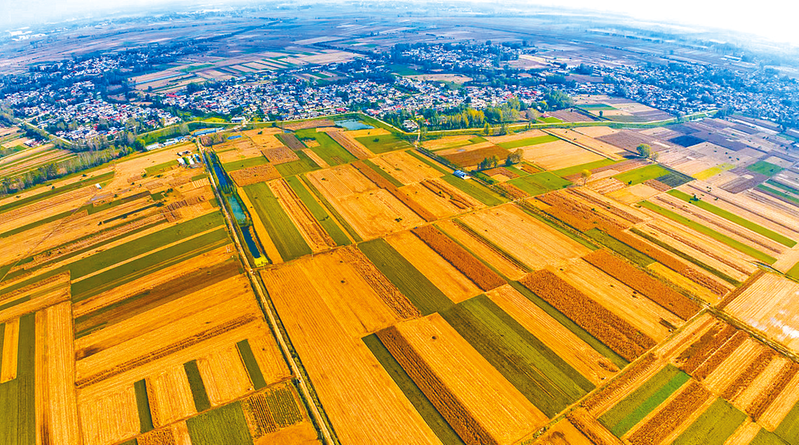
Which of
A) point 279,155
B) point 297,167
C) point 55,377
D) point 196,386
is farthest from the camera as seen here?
point 279,155

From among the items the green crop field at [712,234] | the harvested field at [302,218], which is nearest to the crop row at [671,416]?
the green crop field at [712,234]

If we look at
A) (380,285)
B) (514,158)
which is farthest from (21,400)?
(514,158)

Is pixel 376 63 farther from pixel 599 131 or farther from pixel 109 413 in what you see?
pixel 109 413

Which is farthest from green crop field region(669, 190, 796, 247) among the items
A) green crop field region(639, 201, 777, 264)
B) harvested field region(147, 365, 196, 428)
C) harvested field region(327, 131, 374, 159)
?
harvested field region(147, 365, 196, 428)

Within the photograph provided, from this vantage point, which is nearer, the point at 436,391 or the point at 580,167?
the point at 436,391

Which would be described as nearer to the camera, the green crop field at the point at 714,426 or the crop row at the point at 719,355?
the green crop field at the point at 714,426

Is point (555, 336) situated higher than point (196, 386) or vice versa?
point (196, 386)

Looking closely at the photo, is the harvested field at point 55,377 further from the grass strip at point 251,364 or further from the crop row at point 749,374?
the crop row at point 749,374

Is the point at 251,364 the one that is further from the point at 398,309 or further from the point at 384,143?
the point at 384,143

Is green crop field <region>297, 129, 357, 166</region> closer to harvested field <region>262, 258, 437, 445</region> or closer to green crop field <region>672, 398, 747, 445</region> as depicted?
harvested field <region>262, 258, 437, 445</region>
